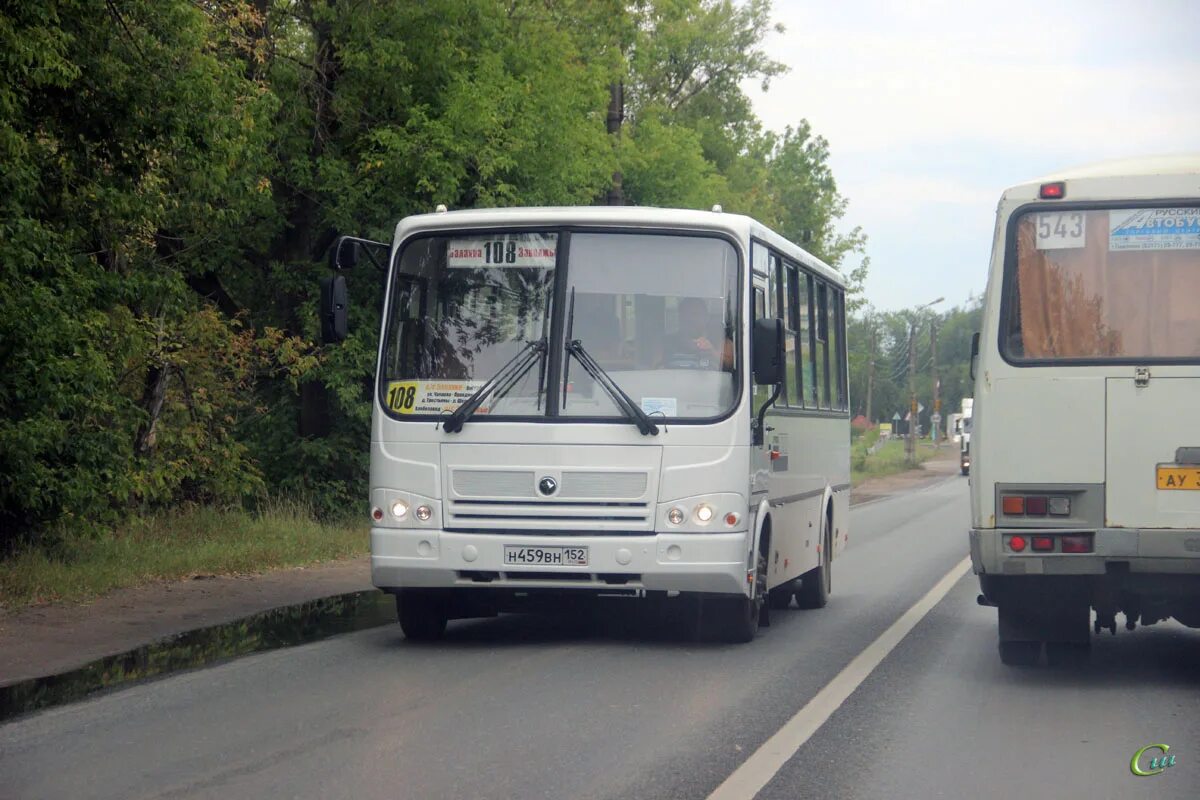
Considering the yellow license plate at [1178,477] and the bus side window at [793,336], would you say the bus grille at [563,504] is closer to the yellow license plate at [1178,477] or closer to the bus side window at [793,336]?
the bus side window at [793,336]

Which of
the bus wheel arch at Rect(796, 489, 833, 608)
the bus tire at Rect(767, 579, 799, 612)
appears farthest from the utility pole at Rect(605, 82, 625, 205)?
the bus tire at Rect(767, 579, 799, 612)

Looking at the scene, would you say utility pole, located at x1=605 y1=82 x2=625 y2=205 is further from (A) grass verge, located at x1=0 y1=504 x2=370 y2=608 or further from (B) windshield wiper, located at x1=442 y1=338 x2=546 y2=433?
(B) windshield wiper, located at x1=442 y1=338 x2=546 y2=433

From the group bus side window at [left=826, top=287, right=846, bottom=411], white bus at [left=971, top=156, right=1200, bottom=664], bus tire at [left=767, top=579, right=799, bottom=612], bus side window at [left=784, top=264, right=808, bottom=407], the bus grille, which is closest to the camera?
white bus at [left=971, top=156, right=1200, bottom=664]

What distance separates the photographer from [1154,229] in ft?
33.4

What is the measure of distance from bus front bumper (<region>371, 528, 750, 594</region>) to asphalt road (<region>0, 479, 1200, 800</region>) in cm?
51

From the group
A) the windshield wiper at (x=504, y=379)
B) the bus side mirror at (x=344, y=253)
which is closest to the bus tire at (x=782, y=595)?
the windshield wiper at (x=504, y=379)

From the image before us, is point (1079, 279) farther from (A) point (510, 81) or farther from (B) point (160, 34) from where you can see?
(A) point (510, 81)

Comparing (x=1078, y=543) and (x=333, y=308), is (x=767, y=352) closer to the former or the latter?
(x=1078, y=543)

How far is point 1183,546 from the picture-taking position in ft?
32.2

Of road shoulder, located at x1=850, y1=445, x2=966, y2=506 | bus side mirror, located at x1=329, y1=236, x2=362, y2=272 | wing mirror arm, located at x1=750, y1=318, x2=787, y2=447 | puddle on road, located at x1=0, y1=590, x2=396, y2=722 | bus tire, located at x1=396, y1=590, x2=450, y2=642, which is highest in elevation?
bus side mirror, located at x1=329, y1=236, x2=362, y2=272

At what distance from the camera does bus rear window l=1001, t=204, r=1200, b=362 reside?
1013 cm

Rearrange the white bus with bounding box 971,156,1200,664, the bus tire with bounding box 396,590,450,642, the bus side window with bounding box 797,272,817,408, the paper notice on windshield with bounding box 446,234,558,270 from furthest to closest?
the bus side window with bounding box 797,272,817,408, the bus tire with bounding box 396,590,450,642, the paper notice on windshield with bounding box 446,234,558,270, the white bus with bounding box 971,156,1200,664

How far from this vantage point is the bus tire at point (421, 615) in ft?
40.5

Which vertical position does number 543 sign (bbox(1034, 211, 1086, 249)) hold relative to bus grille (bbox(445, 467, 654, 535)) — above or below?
above
